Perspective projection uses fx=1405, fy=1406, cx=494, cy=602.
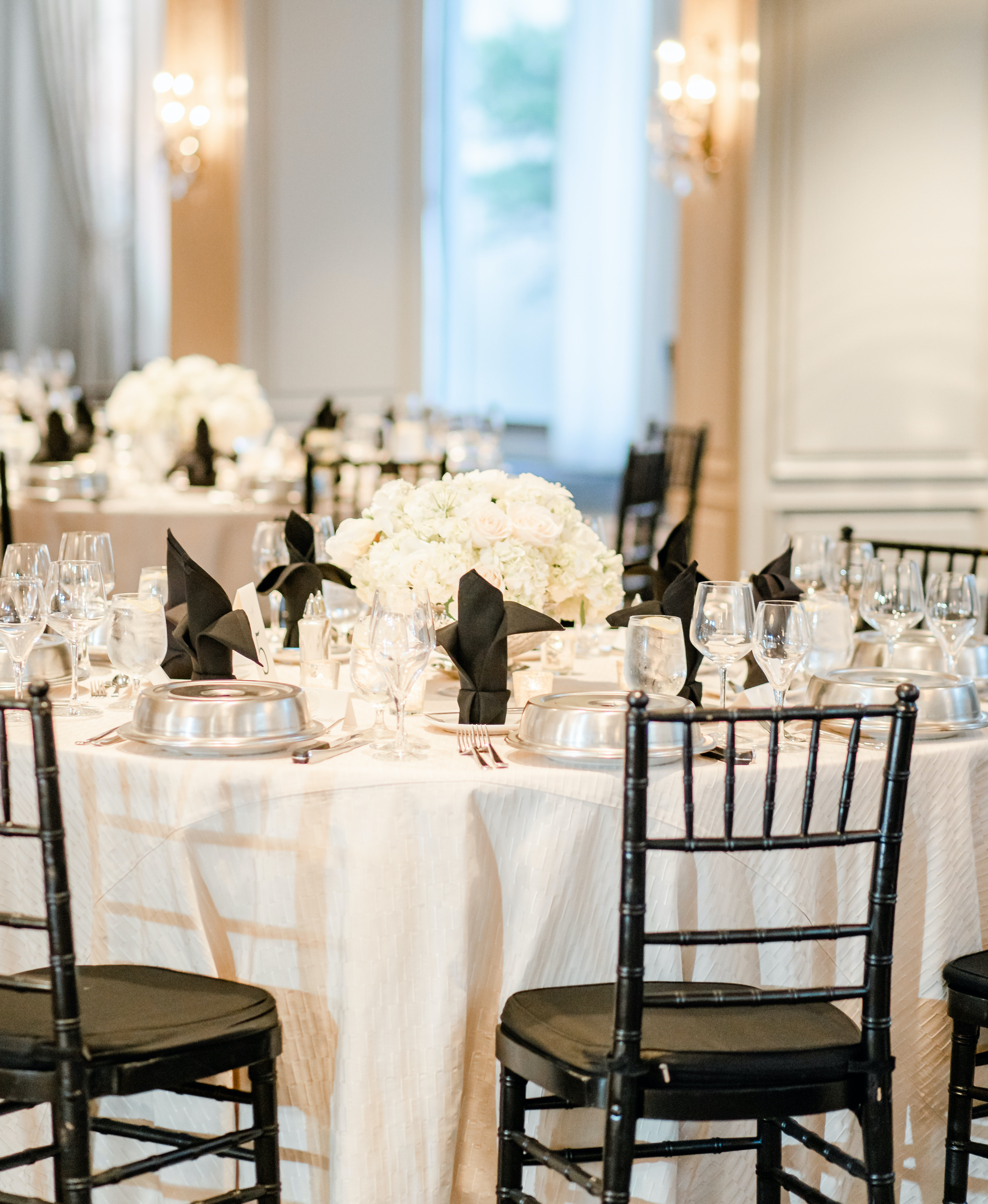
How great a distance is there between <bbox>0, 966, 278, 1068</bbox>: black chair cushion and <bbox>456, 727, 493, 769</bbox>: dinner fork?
1.33ft

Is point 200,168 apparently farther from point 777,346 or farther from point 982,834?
point 982,834

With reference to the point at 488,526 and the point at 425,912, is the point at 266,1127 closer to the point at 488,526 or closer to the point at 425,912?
the point at 425,912

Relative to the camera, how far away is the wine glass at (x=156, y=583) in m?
2.46

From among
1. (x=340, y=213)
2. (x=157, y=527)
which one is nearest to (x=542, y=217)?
(x=340, y=213)

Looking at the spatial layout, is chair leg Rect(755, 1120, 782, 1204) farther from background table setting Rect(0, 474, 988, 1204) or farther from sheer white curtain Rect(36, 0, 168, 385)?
sheer white curtain Rect(36, 0, 168, 385)

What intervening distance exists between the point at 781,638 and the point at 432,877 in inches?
24.2

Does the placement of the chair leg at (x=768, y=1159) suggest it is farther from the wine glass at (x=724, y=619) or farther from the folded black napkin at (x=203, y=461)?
the folded black napkin at (x=203, y=461)

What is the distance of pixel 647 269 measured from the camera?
984 cm

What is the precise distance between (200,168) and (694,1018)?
294 inches

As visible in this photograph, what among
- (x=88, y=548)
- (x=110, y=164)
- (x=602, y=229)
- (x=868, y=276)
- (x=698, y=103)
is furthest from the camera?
(x=110, y=164)

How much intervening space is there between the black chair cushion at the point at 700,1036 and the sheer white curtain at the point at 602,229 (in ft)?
26.9

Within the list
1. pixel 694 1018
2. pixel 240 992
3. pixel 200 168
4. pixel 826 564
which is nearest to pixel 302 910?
pixel 240 992

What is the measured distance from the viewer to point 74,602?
216 centimetres

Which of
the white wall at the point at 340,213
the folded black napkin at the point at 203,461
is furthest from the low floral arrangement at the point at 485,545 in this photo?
the white wall at the point at 340,213
